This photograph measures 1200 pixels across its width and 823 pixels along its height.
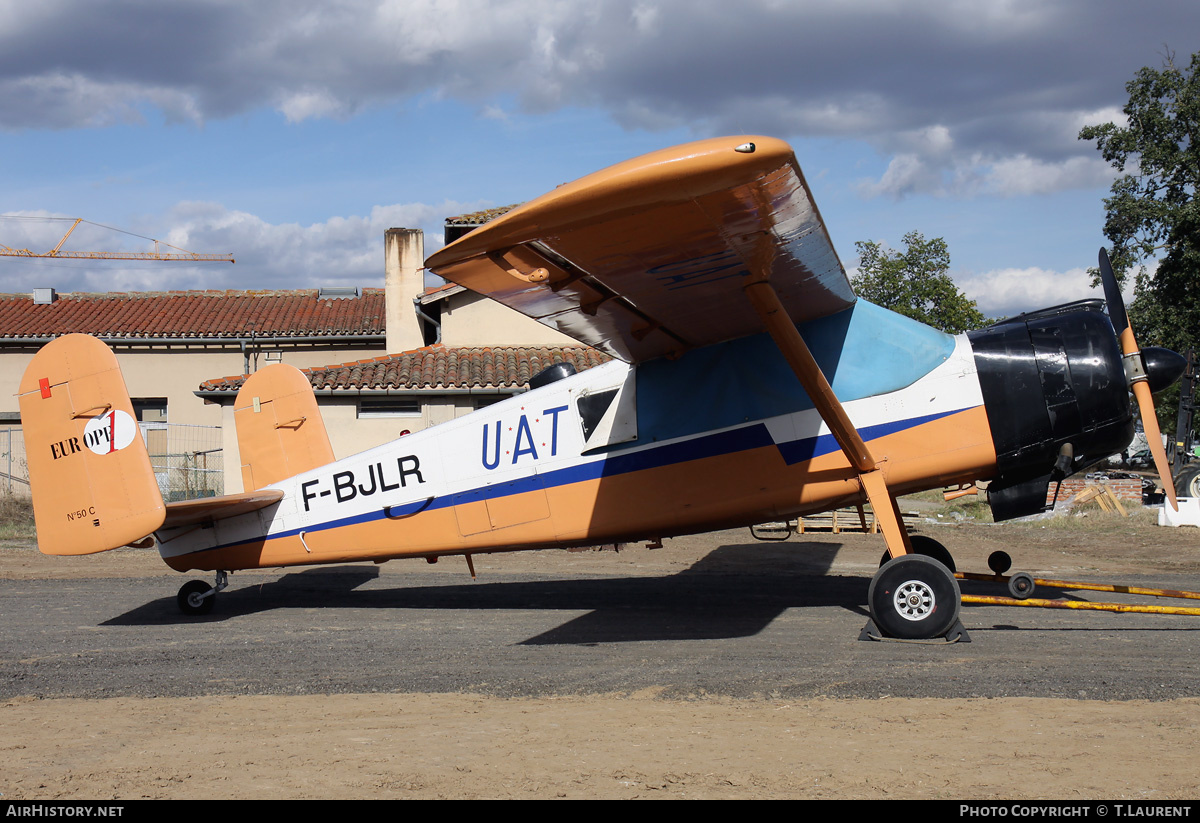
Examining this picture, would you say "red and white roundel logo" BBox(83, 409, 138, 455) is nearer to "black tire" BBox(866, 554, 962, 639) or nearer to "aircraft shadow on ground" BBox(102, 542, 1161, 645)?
"aircraft shadow on ground" BBox(102, 542, 1161, 645)

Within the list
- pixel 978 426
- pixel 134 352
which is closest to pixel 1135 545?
pixel 978 426

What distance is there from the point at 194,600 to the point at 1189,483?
63.3 ft

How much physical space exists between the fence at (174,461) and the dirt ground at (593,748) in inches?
578

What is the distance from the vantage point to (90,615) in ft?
29.5

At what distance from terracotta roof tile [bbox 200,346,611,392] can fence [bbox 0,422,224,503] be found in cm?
266

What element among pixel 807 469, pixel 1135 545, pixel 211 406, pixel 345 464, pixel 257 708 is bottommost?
pixel 1135 545

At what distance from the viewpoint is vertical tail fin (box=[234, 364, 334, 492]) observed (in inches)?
382

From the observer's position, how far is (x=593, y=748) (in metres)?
4.35

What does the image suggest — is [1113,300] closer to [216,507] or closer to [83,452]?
[216,507]

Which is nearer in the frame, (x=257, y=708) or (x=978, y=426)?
(x=257, y=708)

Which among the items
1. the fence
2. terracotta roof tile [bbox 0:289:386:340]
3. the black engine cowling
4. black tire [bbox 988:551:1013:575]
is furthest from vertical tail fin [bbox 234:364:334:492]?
terracotta roof tile [bbox 0:289:386:340]
